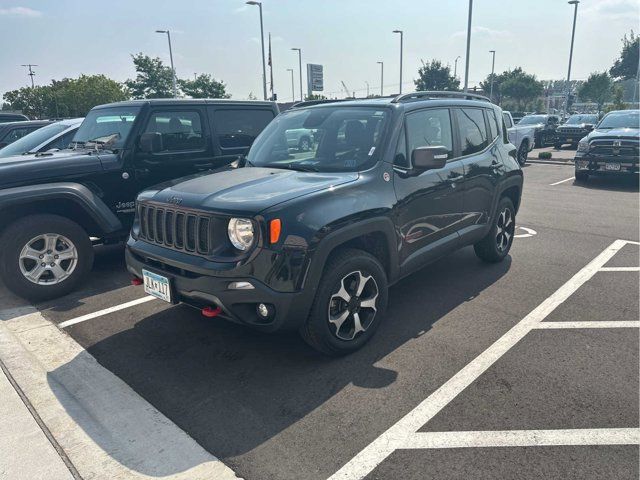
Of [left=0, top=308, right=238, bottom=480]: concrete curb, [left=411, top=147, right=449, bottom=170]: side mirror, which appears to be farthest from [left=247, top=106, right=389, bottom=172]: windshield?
[left=0, top=308, right=238, bottom=480]: concrete curb

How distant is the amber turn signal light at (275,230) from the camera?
3021 mm

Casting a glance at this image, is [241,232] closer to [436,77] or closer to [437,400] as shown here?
[437,400]

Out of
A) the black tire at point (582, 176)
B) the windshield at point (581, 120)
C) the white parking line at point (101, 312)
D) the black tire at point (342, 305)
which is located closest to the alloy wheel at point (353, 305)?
the black tire at point (342, 305)

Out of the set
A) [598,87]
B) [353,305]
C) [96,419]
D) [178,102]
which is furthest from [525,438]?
[598,87]

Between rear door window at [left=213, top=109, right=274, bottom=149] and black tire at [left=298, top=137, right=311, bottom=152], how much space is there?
236cm

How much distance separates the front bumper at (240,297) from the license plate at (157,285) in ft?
0.19

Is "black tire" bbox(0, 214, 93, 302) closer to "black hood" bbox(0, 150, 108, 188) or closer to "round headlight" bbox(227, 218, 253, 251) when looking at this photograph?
"black hood" bbox(0, 150, 108, 188)

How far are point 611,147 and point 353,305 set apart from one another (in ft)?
35.1

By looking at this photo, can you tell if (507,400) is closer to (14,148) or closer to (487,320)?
(487,320)

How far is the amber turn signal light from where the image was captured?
3.02 m

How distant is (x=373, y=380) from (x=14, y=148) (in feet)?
20.7

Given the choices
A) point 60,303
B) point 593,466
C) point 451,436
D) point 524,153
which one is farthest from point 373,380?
point 524,153

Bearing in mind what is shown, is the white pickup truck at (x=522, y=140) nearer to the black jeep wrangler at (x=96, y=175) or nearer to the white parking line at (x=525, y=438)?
the black jeep wrangler at (x=96, y=175)

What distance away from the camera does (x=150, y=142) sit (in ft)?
17.7
